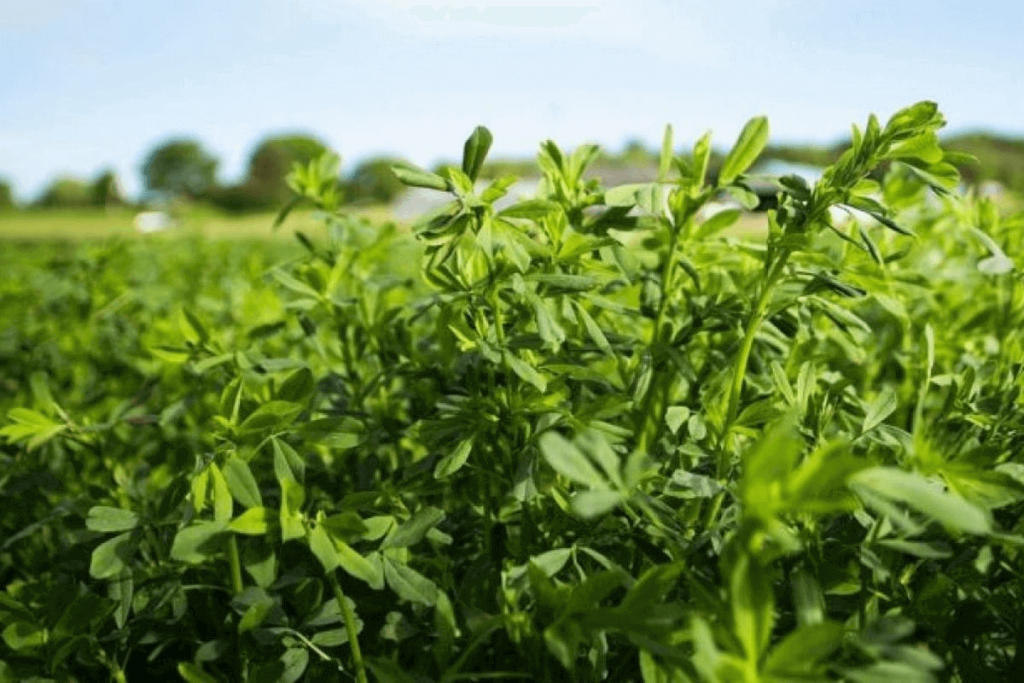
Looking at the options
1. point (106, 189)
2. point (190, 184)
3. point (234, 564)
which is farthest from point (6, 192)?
point (234, 564)

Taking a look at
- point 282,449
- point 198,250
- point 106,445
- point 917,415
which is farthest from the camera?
point 198,250

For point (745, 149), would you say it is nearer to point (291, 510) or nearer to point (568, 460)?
point (568, 460)

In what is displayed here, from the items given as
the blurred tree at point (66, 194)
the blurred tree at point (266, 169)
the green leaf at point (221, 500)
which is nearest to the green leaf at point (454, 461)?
the green leaf at point (221, 500)

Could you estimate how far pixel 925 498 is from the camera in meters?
0.54

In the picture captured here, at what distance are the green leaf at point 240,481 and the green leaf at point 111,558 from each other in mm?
218

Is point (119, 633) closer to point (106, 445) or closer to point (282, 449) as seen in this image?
point (282, 449)

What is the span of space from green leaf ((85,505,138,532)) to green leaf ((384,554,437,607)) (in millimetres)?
343

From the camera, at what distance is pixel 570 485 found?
1.07 meters

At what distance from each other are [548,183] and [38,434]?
32.0 inches

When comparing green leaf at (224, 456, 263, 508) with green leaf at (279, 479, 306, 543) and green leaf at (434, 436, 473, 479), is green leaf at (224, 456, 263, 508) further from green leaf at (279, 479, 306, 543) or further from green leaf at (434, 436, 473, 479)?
green leaf at (434, 436, 473, 479)

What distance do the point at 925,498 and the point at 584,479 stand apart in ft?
0.81

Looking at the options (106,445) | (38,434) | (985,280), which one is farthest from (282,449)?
(985,280)

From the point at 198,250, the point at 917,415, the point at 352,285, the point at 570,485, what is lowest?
the point at 198,250

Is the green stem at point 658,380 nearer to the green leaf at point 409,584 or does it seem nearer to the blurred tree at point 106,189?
the green leaf at point 409,584
